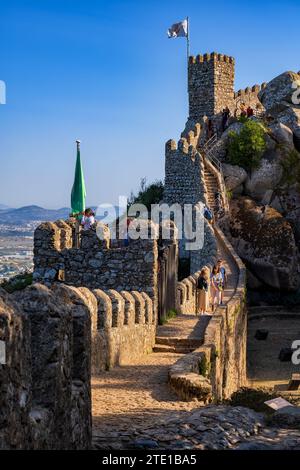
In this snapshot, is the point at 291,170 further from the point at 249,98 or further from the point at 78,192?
the point at 78,192

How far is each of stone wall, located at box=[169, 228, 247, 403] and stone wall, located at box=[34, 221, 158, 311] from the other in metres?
1.61

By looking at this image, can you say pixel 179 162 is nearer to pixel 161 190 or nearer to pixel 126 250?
pixel 161 190

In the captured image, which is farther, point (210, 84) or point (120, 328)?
point (210, 84)

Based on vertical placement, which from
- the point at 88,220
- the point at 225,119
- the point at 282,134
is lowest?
the point at 88,220

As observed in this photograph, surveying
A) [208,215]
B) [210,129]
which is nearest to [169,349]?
[208,215]

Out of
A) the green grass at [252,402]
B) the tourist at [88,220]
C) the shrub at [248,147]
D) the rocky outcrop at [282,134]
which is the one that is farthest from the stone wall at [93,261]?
the rocky outcrop at [282,134]

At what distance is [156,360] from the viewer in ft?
39.2

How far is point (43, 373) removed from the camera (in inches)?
163

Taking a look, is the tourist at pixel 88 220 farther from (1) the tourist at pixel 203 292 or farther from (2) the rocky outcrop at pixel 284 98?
(2) the rocky outcrop at pixel 284 98

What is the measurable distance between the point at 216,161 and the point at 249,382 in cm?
1393

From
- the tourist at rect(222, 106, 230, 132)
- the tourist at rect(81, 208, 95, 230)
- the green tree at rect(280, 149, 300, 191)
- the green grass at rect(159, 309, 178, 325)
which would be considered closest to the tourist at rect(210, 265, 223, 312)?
the green grass at rect(159, 309, 178, 325)

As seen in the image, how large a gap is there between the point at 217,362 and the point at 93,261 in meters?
3.11

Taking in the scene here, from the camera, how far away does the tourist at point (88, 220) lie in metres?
14.6
